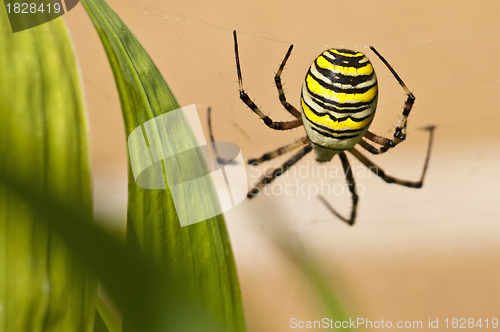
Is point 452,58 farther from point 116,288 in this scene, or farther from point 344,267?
point 116,288

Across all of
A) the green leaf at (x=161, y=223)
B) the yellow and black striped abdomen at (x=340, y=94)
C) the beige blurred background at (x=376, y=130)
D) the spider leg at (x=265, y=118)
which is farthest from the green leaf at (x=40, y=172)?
the beige blurred background at (x=376, y=130)

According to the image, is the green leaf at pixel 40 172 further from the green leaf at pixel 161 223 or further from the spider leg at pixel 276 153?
the spider leg at pixel 276 153

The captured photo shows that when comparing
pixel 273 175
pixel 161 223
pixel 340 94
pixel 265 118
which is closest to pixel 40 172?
pixel 161 223

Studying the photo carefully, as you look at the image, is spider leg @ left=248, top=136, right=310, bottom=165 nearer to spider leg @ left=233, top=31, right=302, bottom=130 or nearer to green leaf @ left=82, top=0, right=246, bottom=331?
spider leg @ left=233, top=31, right=302, bottom=130

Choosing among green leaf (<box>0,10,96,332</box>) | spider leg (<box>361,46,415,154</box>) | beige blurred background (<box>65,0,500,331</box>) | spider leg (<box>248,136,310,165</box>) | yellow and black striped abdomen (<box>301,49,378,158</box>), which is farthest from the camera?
beige blurred background (<box>65,0,500,331</box>)

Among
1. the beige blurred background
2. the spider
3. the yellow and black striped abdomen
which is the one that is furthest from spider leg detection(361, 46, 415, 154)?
the beige blurred background

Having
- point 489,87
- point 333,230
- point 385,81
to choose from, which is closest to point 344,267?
point 333,230

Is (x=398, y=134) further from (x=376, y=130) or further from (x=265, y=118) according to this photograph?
(x=376, y=130)
